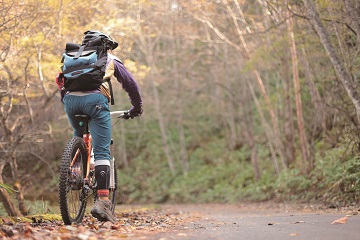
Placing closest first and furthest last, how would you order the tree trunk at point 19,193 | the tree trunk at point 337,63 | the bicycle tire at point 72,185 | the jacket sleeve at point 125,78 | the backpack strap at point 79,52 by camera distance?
the bicycle tire at point 72,185
the backpack strap at point 79,52
the jacket sleeve at point 125,78
the tree trunk at point 337,63
the tree trunk at point 19,193

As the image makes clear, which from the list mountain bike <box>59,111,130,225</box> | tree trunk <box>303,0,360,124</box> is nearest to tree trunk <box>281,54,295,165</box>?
tree trunk <box>303,0,360,124</box>

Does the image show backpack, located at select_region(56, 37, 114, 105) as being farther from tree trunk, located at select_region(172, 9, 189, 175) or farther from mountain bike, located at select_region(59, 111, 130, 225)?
tree trunk, located at select_region(172, 9, 189, 175)

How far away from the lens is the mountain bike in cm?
480

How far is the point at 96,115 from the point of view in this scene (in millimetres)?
5238

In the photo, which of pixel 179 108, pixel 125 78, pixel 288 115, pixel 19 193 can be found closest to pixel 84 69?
pixel 125 78

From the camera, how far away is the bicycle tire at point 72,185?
479cm

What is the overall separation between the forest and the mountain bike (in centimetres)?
235

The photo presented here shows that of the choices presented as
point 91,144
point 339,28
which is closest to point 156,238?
point 91,144

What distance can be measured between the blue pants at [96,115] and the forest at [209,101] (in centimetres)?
267

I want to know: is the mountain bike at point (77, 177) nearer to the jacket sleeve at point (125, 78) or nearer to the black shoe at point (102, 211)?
the black shoe at point (102, 211)

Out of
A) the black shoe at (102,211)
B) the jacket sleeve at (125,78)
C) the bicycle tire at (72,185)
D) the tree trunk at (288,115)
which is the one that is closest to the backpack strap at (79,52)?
the jacket sleeve at (125,78)

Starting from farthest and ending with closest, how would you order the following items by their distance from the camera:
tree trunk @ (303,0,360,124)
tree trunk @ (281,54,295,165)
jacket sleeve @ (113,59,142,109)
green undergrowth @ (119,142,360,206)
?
tree trunk @ (281,54,295,165)
green undergrowth @ (119,142,360,206)
tree trunk @ (303,0,360,124)
jacket sleeve @ (113,59,142,109)

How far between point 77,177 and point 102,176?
271mm

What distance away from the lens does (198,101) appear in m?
32.1
